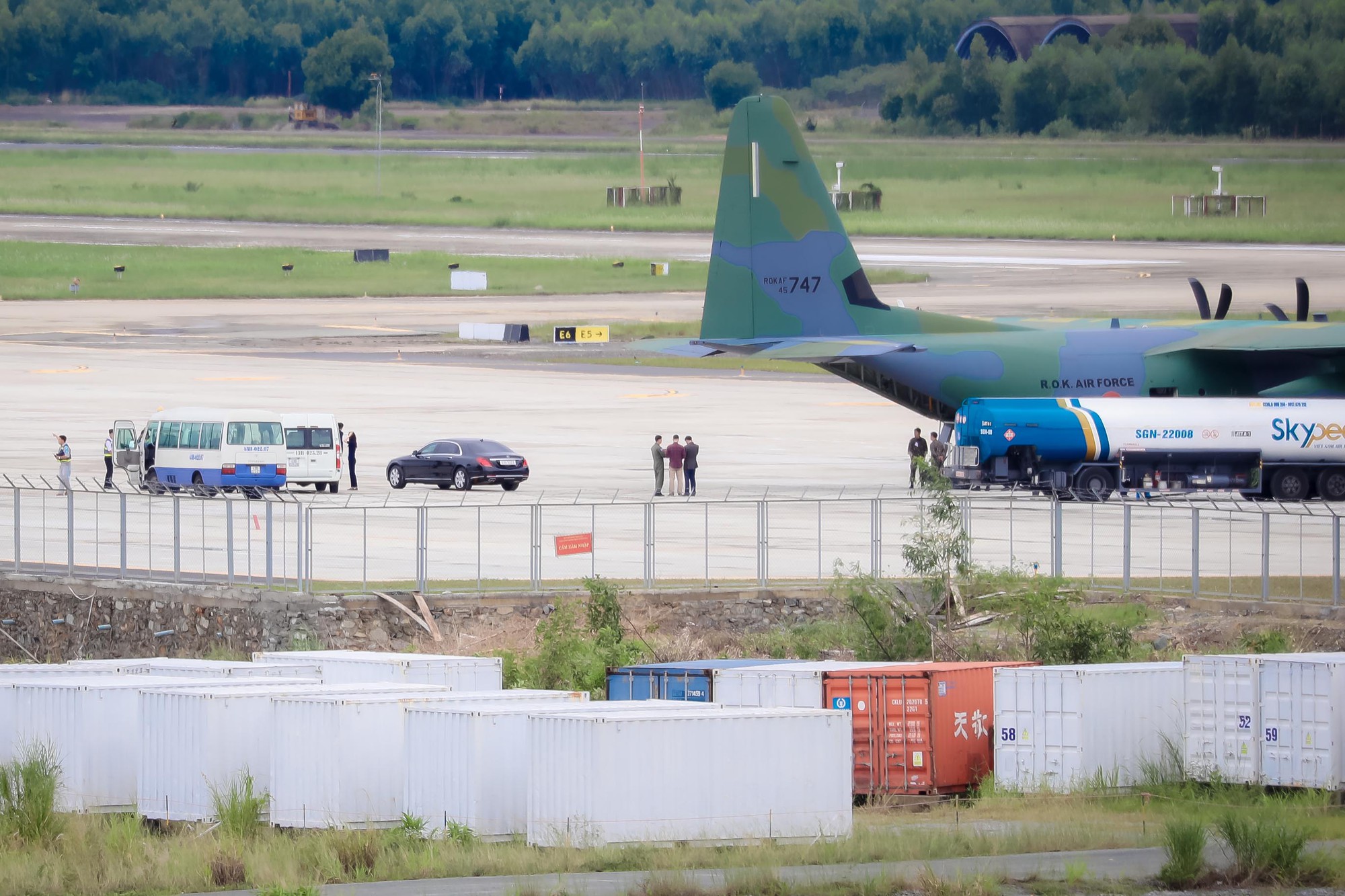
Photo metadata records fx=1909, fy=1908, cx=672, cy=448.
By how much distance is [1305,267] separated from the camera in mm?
121188

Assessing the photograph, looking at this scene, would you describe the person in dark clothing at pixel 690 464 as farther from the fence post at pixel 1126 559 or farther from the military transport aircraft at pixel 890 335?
the fence post at pixel 1126 559

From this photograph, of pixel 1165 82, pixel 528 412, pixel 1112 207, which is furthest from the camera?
pixel 1165 82

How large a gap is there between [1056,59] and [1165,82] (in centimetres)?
1436

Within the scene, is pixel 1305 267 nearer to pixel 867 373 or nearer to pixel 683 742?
pixel 867 373

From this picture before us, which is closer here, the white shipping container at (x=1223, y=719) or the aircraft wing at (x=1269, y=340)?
the white shipping container at (x=1223, y=719)

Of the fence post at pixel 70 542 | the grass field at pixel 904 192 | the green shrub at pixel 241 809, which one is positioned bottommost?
the green shrub at pixel 241 809

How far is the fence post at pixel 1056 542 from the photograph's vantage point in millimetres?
41406

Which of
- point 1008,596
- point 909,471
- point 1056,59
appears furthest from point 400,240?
point 1008,596

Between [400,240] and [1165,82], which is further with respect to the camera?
[1165,82]

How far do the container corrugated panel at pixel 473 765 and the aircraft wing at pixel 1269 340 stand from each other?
108 ft

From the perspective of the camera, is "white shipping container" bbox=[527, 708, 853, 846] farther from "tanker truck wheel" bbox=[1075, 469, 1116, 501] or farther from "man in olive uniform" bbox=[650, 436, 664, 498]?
"man in olive uniform" bbox=[650, 436, 664, 498]

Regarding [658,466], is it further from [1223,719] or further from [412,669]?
[1223,719]

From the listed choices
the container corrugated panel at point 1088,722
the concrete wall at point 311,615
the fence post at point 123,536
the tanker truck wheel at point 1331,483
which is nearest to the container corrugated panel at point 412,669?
the concrete wall at point 311,615

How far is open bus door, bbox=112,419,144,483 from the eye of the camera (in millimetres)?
54969
